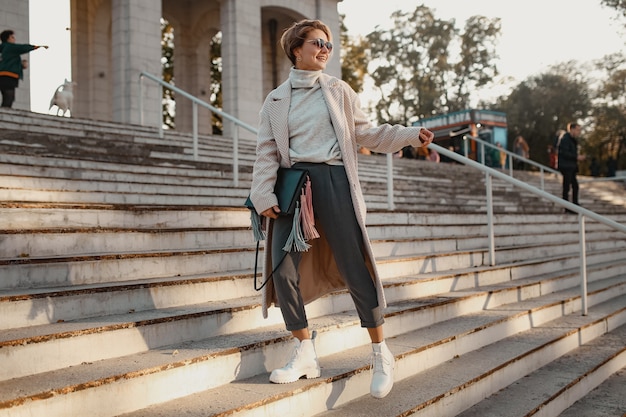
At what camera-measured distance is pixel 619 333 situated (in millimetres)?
5598

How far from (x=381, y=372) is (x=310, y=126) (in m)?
1.30

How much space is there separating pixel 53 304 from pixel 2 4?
11728 mm

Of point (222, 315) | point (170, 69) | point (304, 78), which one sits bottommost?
point (222, 315)

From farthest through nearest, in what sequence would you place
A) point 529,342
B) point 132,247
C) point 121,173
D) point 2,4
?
point 2,4
point 121,173
point 529,342
point 132,247

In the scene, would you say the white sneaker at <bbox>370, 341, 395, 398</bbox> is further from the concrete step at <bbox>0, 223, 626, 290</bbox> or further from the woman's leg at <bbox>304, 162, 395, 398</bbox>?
the concrete step at <bbox>0, 223, 626, 290</bbox>

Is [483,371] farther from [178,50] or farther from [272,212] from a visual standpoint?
[178,50]

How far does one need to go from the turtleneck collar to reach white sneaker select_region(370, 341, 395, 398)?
1.38 meters

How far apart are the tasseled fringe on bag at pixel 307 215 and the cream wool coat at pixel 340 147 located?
0.47 ft

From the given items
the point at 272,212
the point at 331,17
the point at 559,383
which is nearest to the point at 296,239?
the point at 272,212

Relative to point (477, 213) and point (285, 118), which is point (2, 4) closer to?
point (477, 213)

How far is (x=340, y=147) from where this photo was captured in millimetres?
3129

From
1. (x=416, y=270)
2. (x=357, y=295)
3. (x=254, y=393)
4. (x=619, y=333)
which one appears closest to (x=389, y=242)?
(x=416, y=270)

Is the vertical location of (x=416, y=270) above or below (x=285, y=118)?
below

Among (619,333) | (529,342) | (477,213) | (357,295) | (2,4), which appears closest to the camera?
(357,295)
